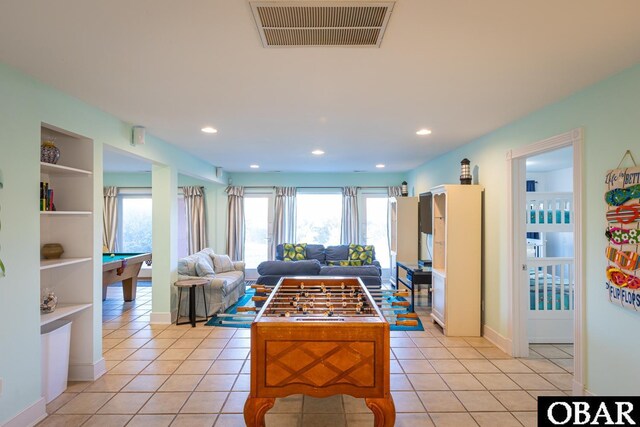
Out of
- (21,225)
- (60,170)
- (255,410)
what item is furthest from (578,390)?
(60,170)

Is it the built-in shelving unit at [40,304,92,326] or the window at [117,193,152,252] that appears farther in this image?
the window at [117,193,152,252]

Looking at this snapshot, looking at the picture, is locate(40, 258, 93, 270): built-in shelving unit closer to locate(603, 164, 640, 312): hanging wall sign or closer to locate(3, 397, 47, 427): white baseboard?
locate(3, 397, 47, 427): white baseboard

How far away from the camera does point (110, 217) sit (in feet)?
26.5

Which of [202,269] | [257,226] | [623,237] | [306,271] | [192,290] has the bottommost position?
[192,290]

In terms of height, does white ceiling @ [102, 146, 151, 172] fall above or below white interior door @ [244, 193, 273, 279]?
above

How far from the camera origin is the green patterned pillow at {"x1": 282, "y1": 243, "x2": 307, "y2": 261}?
25.0 feet

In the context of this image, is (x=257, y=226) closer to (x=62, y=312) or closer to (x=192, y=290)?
(x=192, y=290)

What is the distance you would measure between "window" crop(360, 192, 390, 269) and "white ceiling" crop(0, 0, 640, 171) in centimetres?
460

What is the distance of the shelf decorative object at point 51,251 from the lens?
9.99 ft

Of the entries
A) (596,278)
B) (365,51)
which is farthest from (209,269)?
(596,278)

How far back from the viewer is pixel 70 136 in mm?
3180

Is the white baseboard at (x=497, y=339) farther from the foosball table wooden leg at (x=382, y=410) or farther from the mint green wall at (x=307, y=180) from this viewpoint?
the mint green wall at (x=307, y=180)

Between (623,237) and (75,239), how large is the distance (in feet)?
13.6

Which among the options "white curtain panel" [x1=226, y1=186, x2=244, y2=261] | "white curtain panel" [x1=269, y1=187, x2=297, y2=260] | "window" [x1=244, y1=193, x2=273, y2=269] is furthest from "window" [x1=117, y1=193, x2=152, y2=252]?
"white curtain panel" [x1=269, y1=187, x2=297, y2=260]
